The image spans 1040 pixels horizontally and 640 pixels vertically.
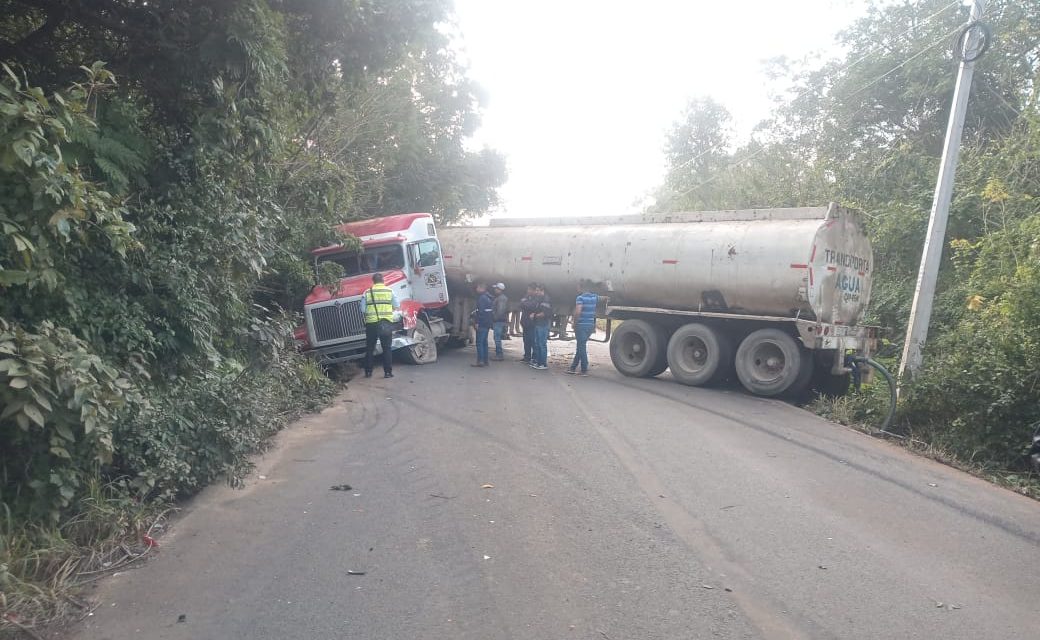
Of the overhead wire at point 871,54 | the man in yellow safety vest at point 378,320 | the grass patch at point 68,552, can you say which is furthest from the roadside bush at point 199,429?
the overhead wire at point 871,54

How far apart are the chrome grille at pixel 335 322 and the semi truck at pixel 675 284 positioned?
18mm

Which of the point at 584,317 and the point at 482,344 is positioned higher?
the point at 584,317

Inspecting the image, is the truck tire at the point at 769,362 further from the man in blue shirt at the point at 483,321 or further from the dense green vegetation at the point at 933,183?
the man in blue shirt at the point at 483,321

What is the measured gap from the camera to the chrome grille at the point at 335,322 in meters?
14.3

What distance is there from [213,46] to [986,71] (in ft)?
56.7

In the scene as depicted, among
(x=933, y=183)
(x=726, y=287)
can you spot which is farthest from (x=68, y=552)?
(x=933, y=183)

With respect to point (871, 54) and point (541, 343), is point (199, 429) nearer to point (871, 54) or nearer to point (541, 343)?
point (541, 343)

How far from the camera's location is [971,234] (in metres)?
15.0

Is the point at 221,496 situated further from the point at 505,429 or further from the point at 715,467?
the point at 715,467

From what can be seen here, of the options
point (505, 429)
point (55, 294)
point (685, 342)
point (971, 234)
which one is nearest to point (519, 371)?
point (685, 342)

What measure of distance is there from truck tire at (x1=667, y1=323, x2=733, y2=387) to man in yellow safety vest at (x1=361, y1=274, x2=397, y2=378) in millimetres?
4935

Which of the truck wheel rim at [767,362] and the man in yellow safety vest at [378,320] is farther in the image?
the man in yellow safety vest at [378,320]

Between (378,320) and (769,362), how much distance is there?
6.44 meters

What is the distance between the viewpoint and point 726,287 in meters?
13.4
